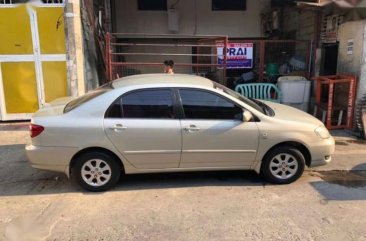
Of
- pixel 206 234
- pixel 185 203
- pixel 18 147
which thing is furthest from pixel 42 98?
pixel 206 234

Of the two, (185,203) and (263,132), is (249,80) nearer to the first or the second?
(263,132)

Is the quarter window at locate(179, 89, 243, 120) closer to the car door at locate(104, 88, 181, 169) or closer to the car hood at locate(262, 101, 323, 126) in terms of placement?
the car door at locate(104, 88, 181, 169)

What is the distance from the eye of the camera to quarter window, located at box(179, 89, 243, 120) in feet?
16.3

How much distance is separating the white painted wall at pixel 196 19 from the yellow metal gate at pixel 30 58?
16.0 feet

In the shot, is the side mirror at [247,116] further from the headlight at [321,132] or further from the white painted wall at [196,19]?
the white painted wall at [196,19]

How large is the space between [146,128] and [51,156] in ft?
4.19

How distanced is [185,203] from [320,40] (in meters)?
6.91

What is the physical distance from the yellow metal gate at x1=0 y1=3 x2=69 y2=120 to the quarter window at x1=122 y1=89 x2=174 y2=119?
4.17 meters

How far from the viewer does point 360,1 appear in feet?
25.0

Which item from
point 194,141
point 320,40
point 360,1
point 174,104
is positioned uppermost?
point 360,1

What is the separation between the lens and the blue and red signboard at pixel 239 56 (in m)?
9.40

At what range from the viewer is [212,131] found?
492cm

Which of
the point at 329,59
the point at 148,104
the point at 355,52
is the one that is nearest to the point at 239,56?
the point at 329,59

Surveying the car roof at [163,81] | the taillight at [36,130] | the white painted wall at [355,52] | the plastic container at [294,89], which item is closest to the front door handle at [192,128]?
the car roof at [163,81]
